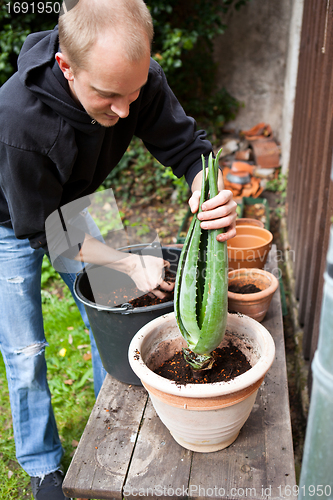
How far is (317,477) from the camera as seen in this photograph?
677mm

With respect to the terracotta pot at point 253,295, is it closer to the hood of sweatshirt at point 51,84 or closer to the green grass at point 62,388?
the hood of sweatshirt at point 51,84

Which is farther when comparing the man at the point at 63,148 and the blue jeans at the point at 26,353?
the blue jeans at the point at 26,353

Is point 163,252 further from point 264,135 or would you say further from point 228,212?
point 264,135

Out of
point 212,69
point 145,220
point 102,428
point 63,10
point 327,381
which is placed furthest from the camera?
point 212,69

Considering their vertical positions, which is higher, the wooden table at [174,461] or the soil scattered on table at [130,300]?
the soil scattered on table at [130,300]

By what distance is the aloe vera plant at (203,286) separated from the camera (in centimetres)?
115

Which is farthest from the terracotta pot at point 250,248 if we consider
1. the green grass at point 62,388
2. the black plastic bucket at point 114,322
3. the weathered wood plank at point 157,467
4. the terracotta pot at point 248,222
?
the green grass at point 62,388

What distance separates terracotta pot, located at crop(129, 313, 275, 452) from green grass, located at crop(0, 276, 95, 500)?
1.18 meters

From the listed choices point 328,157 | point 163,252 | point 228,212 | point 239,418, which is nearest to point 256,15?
point 328,157

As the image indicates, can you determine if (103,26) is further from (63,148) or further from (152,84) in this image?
(152,84)

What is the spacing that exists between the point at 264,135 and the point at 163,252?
13.7ft

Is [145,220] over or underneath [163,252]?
underneath

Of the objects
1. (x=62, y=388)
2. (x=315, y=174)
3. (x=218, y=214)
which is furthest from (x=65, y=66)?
(x=62, y=388)

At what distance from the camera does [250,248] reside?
2.07 metres
